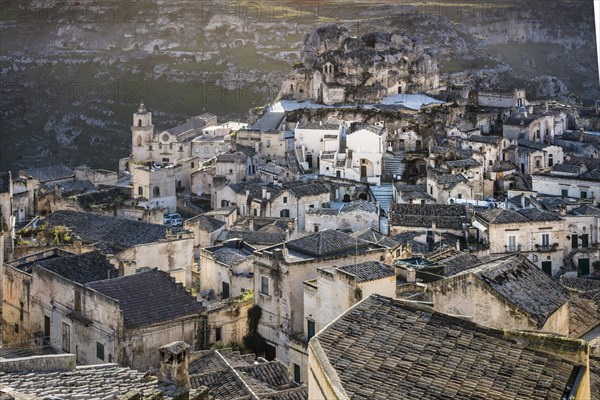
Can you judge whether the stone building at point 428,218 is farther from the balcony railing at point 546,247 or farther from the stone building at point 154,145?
the stone building at point 154,145

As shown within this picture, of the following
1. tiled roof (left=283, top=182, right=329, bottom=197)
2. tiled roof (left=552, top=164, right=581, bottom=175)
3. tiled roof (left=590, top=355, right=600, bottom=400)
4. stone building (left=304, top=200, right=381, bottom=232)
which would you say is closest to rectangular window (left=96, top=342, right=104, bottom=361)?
tiled roof (left=590, top=355, right=600, bottom=400)

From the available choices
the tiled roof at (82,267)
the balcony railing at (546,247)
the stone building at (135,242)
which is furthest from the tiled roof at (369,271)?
the balcony railing at (546,247)

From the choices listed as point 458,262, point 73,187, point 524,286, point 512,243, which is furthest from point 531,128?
point 524,286

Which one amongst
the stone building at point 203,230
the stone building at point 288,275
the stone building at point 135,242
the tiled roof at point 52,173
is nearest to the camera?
the stone building at point 288,275

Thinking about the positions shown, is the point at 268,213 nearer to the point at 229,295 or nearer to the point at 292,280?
the point at 229,295

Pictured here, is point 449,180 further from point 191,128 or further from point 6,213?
point 191,128

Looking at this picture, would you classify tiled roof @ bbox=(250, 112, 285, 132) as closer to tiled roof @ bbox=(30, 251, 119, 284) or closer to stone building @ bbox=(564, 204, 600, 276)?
stone building @ bbox=(564, 204, 600, 276)

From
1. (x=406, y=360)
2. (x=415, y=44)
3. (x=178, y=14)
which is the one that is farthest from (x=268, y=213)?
(x=178, y=14)
